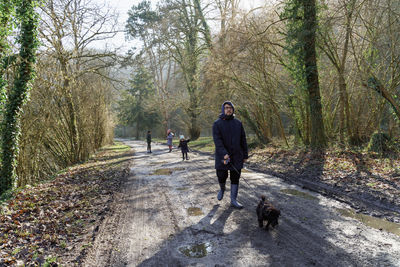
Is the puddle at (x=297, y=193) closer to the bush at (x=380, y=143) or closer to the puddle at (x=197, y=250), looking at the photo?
the puddle at (x=197, y=250)

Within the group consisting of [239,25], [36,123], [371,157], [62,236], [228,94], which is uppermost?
[239,25]

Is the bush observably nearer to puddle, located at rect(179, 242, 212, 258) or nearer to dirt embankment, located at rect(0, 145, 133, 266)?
puddle, located at rect(179, 242, 212, 258)

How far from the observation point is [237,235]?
3.91 metres

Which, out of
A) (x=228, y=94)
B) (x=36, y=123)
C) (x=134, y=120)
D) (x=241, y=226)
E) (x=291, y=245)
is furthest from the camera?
(x=134, y=120)

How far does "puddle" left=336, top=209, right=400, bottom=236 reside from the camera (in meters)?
4.01

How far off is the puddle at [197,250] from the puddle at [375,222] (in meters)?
2.78

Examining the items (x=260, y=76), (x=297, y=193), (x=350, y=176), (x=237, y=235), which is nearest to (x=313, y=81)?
(x=260, y=76)

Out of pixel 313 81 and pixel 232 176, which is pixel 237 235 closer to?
pixel 232 176

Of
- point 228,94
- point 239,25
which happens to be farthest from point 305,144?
point 239,25

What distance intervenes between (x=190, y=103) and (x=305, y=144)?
15.1 m

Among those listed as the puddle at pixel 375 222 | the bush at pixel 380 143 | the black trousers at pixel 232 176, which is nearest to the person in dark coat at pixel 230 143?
the black trousers at pixel 232 176

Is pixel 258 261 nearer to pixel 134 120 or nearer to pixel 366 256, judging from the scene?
pixel 366 256

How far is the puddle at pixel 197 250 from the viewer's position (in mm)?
3398

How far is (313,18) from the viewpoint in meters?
10.1
